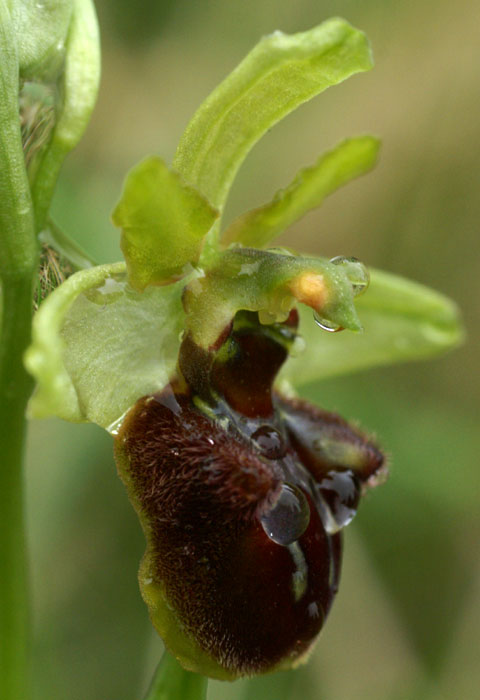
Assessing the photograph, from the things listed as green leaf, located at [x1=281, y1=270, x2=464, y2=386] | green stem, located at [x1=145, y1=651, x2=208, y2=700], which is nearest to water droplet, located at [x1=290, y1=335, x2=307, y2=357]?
green leaf, located at [x1=281, y1=270, x2=464, y2=386]

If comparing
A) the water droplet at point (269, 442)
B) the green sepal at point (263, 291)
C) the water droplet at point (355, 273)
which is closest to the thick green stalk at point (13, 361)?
the green sepal at point (263, 291)

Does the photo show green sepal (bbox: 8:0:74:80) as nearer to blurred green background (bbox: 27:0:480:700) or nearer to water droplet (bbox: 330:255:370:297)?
water droplet (bbox: 330:255:370:297)

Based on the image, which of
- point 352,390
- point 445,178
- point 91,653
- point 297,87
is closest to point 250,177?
point 445,178

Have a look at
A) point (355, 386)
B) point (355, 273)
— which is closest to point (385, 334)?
point (355, 273)

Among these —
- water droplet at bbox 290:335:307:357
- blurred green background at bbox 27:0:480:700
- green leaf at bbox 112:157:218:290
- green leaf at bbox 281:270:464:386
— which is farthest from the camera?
blurred green background at bbox 27:0:480:700

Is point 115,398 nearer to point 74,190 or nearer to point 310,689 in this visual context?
point 74,190

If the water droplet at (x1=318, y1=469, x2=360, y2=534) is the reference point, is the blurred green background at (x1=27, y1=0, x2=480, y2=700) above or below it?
below

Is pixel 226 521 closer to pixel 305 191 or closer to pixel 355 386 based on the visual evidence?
pixel 305 191
